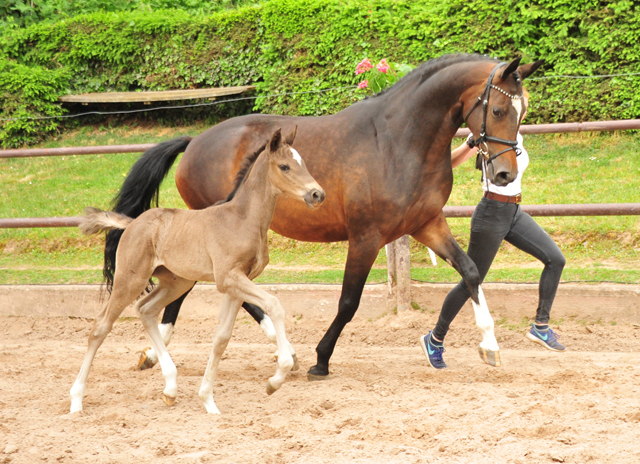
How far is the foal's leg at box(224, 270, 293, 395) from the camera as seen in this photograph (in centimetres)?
337

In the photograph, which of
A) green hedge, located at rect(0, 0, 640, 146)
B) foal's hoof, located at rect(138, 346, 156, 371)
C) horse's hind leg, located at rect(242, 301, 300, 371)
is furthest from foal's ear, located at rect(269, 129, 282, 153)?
green hedge, located at rect(0, 0, 640, 146)

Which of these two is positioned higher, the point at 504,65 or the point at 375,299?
the point at 504,65

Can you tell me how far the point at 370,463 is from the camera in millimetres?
2787

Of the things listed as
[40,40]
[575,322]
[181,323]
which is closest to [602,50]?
[575,322]

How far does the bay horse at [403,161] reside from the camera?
12.4ft

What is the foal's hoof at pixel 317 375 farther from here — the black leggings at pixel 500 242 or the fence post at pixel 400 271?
the fence post at pixel 400 271

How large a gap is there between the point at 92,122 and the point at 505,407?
1023cm

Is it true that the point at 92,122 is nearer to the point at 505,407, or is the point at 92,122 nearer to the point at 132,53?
the point at 132,53

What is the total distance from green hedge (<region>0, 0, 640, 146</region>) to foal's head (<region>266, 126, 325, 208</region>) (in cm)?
606

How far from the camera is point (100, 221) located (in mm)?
3957

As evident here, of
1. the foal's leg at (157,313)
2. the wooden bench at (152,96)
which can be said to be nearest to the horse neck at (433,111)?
the foal's leg at (157,313)

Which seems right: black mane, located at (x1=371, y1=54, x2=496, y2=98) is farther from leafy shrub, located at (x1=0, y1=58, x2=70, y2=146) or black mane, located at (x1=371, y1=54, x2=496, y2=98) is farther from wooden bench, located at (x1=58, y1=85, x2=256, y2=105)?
leafy shrub, located at (x1=0, y1=58, x2=70, y2=146)

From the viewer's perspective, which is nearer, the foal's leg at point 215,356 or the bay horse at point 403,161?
the foal's leg at point 215,356

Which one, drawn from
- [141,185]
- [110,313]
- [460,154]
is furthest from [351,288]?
[141,185]
